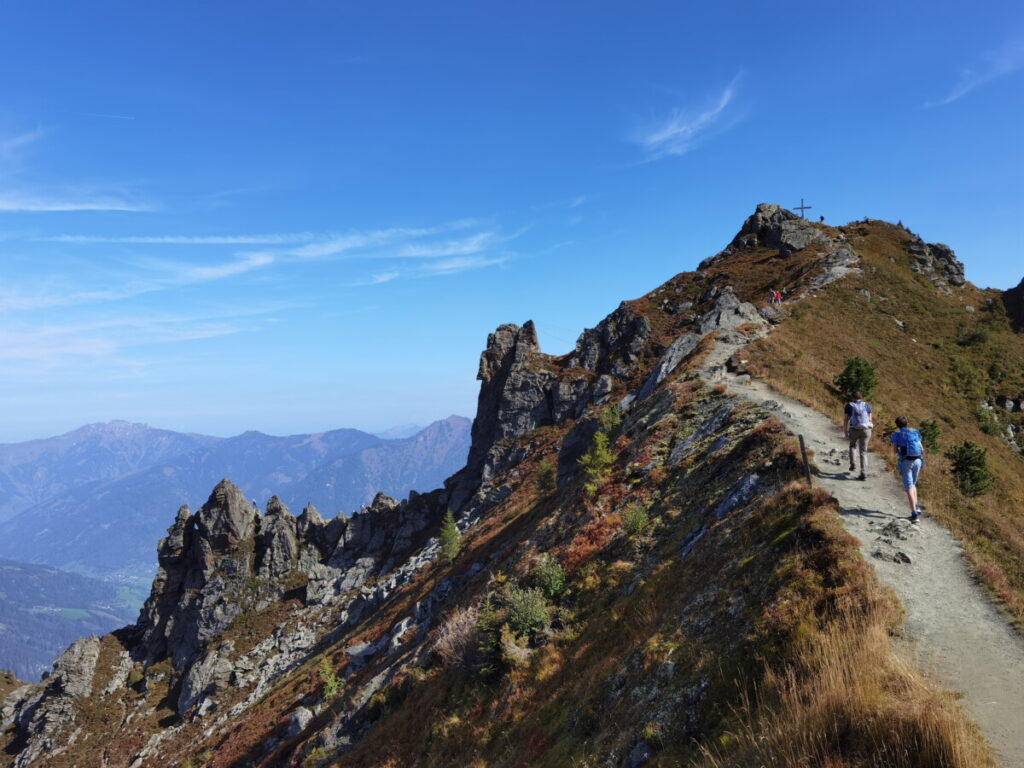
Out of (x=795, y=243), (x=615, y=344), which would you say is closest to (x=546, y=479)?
(x=615, y=344)

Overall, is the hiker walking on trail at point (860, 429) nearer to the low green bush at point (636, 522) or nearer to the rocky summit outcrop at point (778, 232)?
the low green bush at point (636, 522)

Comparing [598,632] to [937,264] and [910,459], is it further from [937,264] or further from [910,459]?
[937,264]

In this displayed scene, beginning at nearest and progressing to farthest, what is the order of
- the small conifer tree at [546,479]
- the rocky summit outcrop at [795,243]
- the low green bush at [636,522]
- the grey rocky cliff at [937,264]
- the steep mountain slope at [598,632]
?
1. the steep mountain slope at [598,632]
2. the low green bush at [636,522]
3. the small conifer tree at [546,479]
4. the rocky summit outcrop at [795,243]
5. the grey rocky cliff at [937,264]

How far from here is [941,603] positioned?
9781 mm

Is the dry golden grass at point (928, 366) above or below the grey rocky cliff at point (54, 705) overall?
above

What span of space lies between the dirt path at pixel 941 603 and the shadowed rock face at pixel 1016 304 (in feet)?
191

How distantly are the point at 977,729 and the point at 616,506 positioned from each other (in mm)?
16906

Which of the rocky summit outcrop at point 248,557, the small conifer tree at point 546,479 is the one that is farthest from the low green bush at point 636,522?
the rocky summit outcrop at point 248,557

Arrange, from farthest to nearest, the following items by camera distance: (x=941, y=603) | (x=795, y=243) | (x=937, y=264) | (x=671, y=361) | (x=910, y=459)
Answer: (x=795, y=243), (x=937, y=264), (x=671, y=361), (x=910, y=459), (x=941, y=603)

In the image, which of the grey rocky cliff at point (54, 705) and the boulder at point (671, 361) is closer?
the boulder at point (671, 361)

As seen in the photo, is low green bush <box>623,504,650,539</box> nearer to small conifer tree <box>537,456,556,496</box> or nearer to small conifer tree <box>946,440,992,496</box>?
small conifer tree <box>946,440,992,496</box>

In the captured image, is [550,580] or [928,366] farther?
[928,366]

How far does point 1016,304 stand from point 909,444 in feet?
212

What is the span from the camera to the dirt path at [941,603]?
709cm
